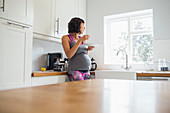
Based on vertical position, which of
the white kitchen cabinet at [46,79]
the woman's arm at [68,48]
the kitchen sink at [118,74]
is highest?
the woman's arm at [68,48]

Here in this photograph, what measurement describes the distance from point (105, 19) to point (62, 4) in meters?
1.06

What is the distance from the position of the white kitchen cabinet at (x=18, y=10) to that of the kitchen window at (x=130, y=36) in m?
1.62

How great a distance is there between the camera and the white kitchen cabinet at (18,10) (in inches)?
61.4

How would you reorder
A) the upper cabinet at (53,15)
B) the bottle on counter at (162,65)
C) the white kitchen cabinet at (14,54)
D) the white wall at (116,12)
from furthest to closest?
the white wall at (116,12), the bottle on counter at (162,65), the upper cabinet at (53,15), the white kitchen cabinet at (14,54)

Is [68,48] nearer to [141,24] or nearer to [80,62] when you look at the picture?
[80,62]

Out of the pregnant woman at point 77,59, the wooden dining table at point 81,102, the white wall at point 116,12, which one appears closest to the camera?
the wooden dining table at point 81,102

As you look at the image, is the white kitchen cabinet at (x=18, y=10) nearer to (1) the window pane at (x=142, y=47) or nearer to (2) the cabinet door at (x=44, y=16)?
(2) the cabinet door at (x=44, y=16)

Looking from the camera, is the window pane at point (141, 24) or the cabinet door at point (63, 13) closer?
the cabinet door at point (63, 13)

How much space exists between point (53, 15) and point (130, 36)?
1584 millimetres

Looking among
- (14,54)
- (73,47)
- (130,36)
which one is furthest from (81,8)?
(14,54)

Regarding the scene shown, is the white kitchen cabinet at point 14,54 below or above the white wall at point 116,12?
below

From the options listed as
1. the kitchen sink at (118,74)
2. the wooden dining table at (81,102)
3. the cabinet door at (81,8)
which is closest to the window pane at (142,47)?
the kitchen sink at (118,74)

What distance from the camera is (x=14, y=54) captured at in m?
1.63

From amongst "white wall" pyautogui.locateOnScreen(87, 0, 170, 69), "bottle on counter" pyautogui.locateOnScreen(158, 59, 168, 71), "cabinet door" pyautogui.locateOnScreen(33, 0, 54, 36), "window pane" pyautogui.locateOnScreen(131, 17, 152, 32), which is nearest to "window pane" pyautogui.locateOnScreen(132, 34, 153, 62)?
"window pane" pyautogui.locateOnScreen(131, 17, 152, 32)
